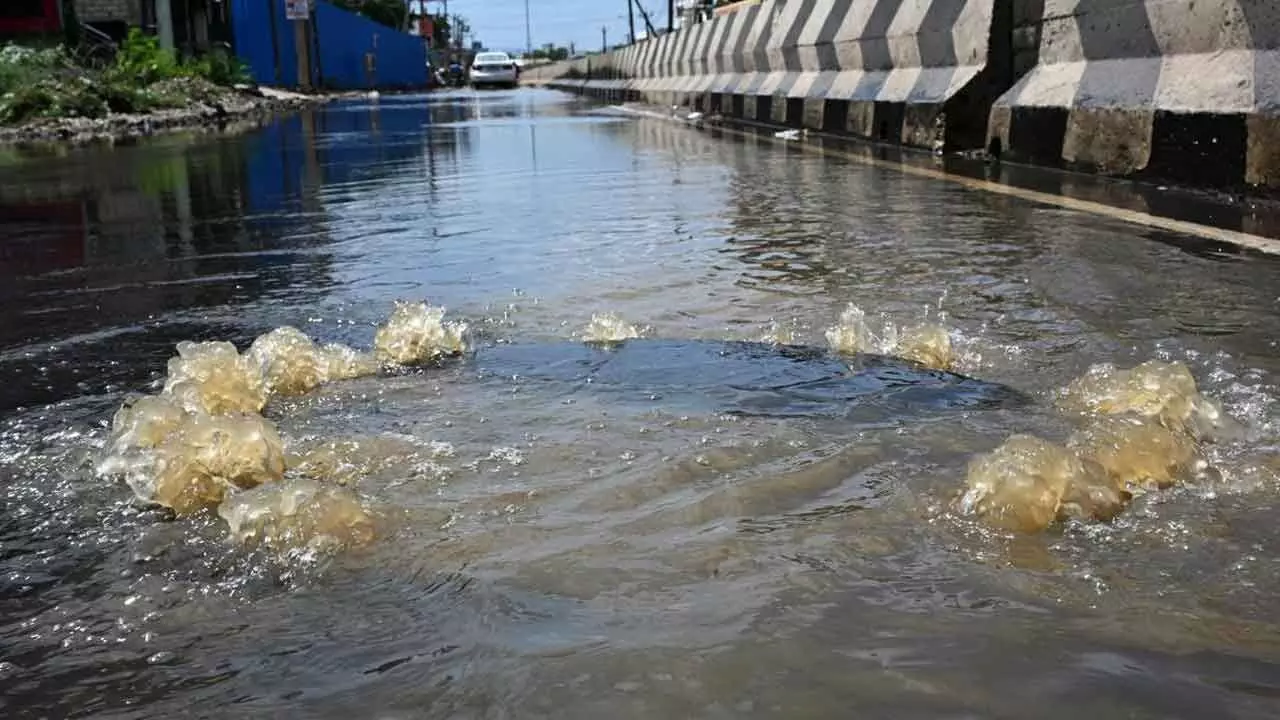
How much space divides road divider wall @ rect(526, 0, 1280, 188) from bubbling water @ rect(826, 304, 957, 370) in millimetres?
3500

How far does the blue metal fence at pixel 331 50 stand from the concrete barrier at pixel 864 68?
2425cm

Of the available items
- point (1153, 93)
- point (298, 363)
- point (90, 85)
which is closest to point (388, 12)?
point (90, 85)

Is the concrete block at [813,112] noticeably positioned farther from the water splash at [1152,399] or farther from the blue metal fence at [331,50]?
the blue metal fence at [331,50]

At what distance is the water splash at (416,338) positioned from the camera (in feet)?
11.4

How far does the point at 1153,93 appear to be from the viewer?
687cm

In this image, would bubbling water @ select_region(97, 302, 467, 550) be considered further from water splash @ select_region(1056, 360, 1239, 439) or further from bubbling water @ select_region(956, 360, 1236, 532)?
water splash @ select_region(1056, 360, 1239, 439)

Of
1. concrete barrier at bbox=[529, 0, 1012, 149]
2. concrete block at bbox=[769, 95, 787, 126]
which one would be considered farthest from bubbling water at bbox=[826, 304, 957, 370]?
concrete block at bbox=[769, 95, 787, 126]

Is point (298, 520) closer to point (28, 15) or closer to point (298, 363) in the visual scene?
point (298, 363)

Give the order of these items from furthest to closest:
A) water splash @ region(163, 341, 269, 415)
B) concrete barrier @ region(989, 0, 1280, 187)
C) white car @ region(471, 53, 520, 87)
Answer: white car @ region(471, 53, 520, 87) → concrete barrier @ region(989, 0, 1280, 187) → water splash @ region(163, 341, 269, 415)

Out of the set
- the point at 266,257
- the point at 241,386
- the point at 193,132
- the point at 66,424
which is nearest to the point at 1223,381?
the point at 241,386

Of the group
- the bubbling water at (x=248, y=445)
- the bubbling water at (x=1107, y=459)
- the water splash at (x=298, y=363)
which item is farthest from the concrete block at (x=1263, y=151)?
the water splash at (x=298, y=363)

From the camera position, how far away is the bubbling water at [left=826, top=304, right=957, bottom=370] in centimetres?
327

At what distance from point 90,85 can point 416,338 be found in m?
20.0

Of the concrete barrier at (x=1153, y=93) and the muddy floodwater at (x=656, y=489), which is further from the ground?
the concrete barrier at (x=1153, y=93)
